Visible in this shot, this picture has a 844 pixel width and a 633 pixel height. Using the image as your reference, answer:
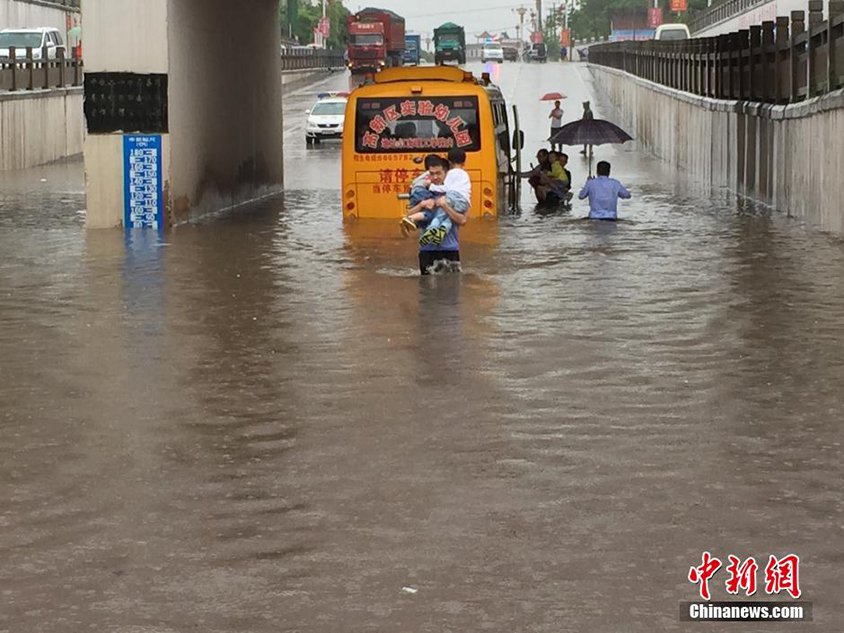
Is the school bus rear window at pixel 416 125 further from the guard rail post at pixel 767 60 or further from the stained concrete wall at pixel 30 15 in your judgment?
the stained concrete wall at pixel 30 15

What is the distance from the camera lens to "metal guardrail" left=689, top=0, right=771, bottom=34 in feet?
321

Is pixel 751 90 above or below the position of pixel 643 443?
above

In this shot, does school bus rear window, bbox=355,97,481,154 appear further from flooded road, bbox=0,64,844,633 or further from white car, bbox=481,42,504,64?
white car, bbox=481,42,504,64

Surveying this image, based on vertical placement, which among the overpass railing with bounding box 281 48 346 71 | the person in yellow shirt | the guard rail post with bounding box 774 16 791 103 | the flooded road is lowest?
the flooded road

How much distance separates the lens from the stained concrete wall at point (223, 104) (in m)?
26.5

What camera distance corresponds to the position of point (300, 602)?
6711 millimetres

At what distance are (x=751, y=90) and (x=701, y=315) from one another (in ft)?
57.5

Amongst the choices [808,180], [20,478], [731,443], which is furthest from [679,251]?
[20,478]

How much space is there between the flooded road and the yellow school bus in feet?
20.2

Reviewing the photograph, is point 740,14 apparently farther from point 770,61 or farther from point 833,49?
point 833,49

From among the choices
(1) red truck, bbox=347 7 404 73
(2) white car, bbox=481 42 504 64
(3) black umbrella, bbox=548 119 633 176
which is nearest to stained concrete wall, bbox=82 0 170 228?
(3) black umbrella, bbox=548 119 633 176

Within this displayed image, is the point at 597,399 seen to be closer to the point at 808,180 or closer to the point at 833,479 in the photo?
the point at 833,479

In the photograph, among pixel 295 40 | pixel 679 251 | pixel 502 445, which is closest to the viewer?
pixel 502 445

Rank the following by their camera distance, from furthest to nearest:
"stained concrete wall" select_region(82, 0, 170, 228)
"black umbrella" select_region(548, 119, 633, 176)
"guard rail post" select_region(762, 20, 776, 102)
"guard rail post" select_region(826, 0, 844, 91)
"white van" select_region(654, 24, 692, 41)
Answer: "white van" select_region(654, 24, 692, 41) → "guard rail post" select_region(762, 20, 776, 102) → "black umbrella" select_region(548, 119, 633, 176) → "stained concrete wall" select_region(82, 0, 170, 228) → "guard rail post" select_region(826, 0, 844, 91)
